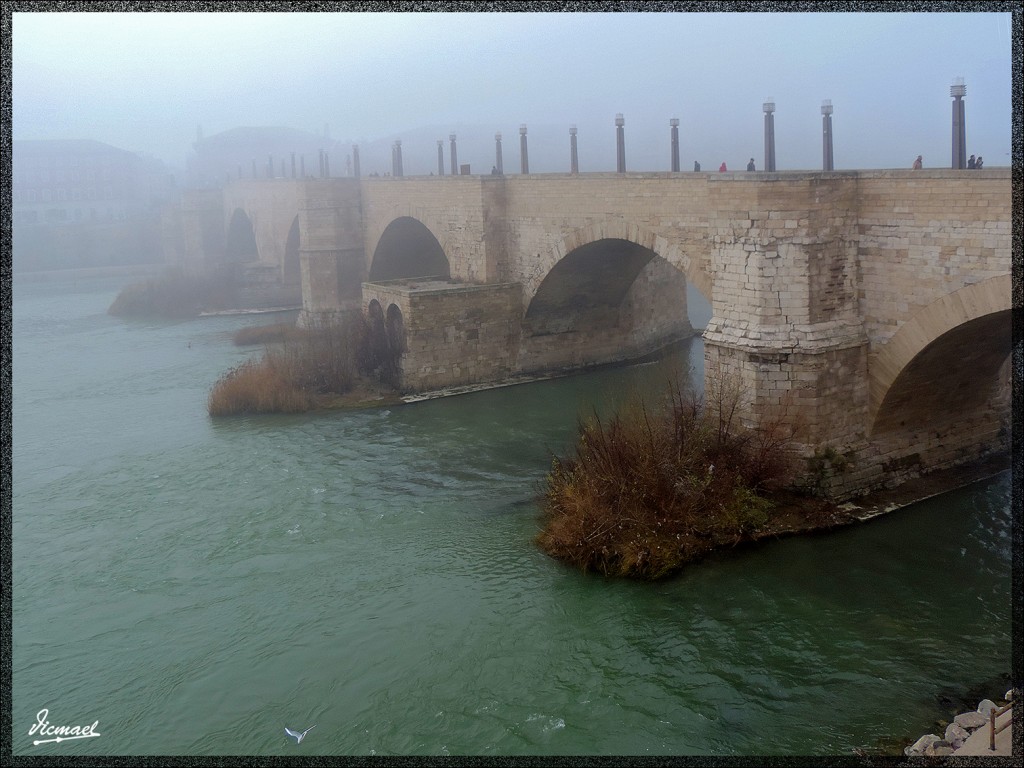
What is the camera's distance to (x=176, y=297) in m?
31.6

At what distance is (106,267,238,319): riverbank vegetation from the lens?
31062 mm

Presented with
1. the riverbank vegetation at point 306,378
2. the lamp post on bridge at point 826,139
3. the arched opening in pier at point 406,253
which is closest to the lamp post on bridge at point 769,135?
the lamp post on bridge at point 826,139

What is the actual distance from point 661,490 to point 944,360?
3480 millimetres

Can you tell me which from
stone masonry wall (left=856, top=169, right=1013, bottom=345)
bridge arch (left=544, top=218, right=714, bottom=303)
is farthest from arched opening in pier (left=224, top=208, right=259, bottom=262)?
stone masonry wall (left=856, top=169, right=1013, bottom=345)

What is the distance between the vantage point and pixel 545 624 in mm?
8773

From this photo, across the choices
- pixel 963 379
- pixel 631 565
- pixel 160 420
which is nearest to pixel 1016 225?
pixel 963 379

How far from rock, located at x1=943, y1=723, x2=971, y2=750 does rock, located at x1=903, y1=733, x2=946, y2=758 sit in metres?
0.07

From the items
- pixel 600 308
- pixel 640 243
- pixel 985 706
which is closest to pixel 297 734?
pixel 985 706

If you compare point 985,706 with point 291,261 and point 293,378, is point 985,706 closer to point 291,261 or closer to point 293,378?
point 293,378

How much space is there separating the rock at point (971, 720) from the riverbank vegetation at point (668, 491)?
331cm

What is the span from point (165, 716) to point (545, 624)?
318 centimetres

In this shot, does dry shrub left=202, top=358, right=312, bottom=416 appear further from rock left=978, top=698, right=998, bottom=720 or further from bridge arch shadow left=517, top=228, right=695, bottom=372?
rock left=978, top=698, right=998, bottom=720

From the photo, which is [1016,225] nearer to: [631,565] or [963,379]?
[963,379]

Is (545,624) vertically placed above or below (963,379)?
below
